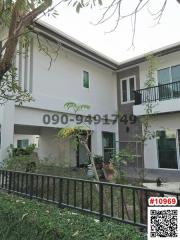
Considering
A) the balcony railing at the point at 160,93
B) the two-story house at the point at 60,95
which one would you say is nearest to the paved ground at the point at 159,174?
the two-story house at the point at 60,95

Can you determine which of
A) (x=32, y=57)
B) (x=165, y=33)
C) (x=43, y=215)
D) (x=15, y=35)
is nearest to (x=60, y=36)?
(x=32, y=57)

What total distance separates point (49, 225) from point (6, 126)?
6591mm

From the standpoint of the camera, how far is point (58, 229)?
326 cm

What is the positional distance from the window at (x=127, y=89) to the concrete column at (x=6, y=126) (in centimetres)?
734

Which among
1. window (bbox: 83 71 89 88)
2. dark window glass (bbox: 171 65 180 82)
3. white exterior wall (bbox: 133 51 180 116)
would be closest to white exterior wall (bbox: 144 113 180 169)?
white exterior wall (bbox: 133 51 180 116)

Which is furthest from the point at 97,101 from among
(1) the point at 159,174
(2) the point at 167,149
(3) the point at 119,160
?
(3) the point at 119,160

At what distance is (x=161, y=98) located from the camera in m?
12.9

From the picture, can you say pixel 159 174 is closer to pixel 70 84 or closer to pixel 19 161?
pixel 70 84

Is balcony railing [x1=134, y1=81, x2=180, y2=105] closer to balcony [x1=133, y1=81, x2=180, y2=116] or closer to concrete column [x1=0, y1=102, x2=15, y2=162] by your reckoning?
balcony [x1=133, y1=81, x2=180, y2=116]

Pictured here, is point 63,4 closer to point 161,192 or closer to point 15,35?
point 15,35

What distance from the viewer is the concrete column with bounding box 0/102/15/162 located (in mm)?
9359

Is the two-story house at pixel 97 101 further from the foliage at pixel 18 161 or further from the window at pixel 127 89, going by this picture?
the foliage at pixel 18 161

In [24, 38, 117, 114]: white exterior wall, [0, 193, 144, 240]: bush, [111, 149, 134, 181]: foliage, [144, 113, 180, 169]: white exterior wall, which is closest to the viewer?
[0, 193, 144, 240]: bush

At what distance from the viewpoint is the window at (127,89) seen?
1505 cm
